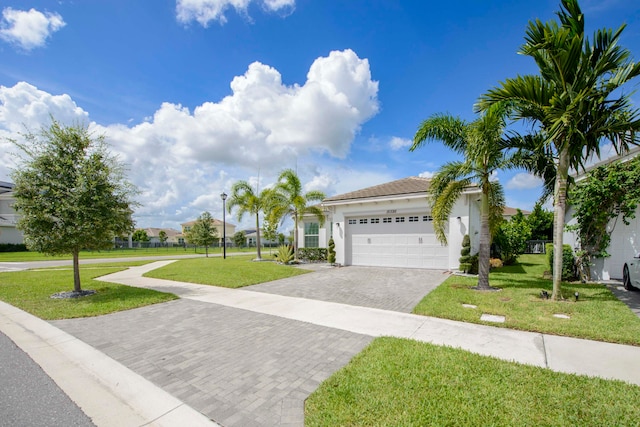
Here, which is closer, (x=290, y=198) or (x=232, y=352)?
(x=232, y=352)

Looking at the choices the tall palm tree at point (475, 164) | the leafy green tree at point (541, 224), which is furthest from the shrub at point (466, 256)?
the leafy green tree at point (541, 224)

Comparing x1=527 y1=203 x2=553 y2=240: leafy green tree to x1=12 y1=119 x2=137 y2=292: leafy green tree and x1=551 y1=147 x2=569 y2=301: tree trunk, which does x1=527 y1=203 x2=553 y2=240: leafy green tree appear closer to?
x1=551 y1=147 x2=569 y2=301: tree trunk

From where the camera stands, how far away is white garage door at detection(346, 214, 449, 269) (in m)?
13.9

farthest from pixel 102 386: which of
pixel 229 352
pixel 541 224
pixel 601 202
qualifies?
pixel 541 224

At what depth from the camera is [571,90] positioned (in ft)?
22.8

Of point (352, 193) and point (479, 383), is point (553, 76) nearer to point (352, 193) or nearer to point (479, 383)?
point (479, 383)

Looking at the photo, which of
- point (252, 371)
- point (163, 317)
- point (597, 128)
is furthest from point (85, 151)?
point (597, 128)

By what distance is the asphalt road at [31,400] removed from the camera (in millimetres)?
2857

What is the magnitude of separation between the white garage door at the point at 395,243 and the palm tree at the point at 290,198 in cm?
379

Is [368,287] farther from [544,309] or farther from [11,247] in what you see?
[11,247]

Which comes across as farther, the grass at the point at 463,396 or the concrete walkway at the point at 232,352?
the concrete walkway at the point at 232,352

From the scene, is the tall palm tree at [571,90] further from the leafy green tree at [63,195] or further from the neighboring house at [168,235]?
the neighboring house at [168,235]

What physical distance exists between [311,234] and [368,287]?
12.6 m

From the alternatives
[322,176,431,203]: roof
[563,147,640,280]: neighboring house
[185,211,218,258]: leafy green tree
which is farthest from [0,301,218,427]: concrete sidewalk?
[185,211,218,258]: leafy green tree
